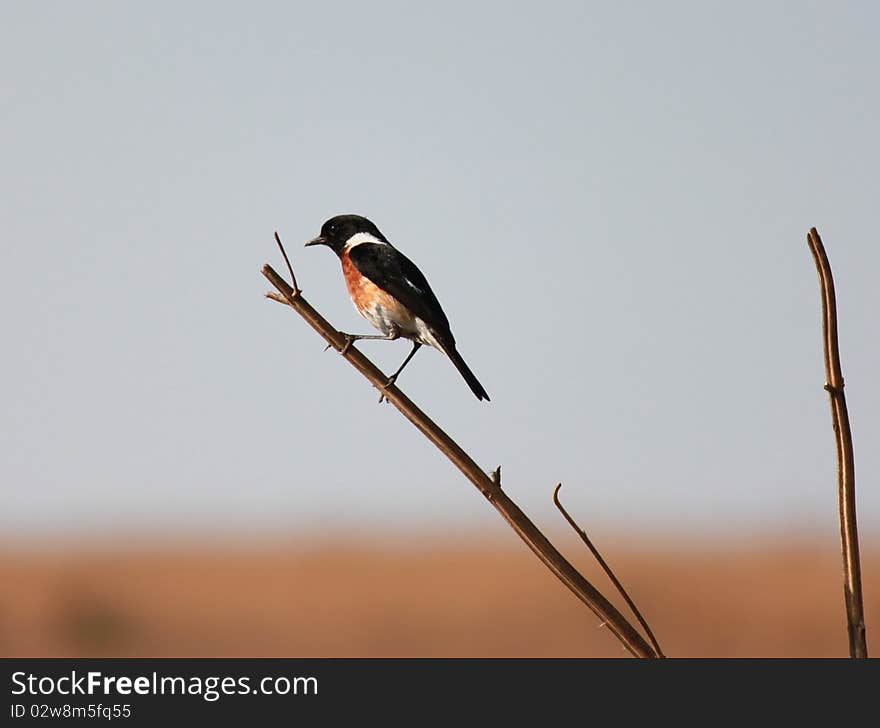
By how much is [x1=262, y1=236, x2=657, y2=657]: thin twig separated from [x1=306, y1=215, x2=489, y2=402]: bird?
3.42 meters

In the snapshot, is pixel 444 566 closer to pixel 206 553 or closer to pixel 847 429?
pixel 206 553

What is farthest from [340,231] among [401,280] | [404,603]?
[404,603]

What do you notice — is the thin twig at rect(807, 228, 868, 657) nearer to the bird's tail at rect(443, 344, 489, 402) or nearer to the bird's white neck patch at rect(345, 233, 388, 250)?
the bird's tail at rect(443, 344, 489, 402)

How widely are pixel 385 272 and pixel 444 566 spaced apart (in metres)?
39.6

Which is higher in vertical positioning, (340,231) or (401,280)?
(340,231)

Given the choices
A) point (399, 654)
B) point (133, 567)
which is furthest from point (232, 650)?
point (133, 567)

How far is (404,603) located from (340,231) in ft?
94.5

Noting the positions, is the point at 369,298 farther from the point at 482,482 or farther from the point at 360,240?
the point at 482,482

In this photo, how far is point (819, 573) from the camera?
3922cm

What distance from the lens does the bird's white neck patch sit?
24.4 ft

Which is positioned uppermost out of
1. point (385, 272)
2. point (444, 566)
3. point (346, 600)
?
point (444, 566)

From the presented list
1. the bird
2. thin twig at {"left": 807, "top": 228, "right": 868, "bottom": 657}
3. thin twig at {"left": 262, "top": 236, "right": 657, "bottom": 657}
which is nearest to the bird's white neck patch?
the bird

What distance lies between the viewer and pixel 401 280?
6.96 m
